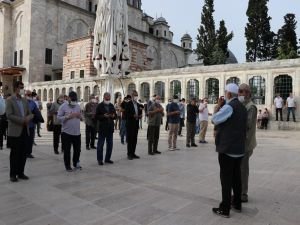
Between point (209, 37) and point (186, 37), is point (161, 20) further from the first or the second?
point (209, 37)

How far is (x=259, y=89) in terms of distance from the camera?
18.9 metres

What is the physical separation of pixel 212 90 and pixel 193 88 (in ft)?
4.82

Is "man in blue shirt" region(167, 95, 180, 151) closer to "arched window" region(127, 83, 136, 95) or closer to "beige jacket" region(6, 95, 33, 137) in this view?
→ "beige jacket" region(6, 95, 33, 137)

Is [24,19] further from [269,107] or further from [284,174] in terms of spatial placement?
[284,174]

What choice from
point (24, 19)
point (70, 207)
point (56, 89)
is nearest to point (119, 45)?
point (70, 207)

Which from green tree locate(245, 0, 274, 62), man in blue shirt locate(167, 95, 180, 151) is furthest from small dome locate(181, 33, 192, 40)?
man in blue shirt locate(167, 95, 180, 151)

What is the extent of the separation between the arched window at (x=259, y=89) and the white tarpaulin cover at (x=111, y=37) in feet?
25.8

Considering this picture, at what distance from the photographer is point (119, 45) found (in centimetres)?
1748

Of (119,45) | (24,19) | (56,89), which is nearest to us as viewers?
(119,45)

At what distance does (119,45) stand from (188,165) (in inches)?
446

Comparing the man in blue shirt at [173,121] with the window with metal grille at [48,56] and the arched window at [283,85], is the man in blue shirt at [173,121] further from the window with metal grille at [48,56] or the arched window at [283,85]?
the window with metal grille at [48,56]

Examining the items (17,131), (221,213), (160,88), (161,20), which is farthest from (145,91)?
(161,20)

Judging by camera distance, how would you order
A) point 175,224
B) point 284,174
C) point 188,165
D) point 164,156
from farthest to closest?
1. point 164,156
2. point 188,165
3. point 284,174
4. point 175,224

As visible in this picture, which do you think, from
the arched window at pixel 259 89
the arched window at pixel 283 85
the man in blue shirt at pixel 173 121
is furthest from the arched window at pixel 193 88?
the man in blue shirt at pixel 173 121
